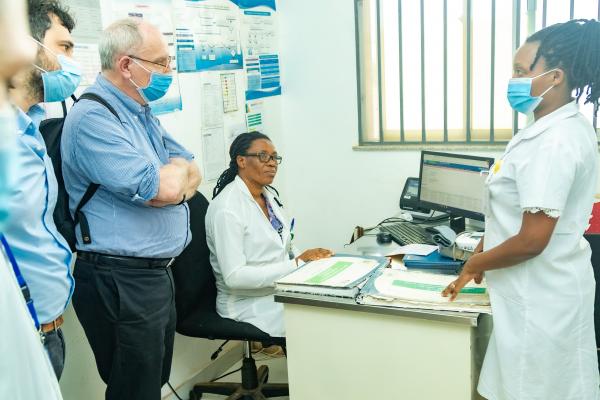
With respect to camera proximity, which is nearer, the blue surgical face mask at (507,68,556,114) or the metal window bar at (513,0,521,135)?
the blue surgical face mask at (507,68,556,114)

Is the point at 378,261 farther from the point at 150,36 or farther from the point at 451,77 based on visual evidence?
the point at 451,77

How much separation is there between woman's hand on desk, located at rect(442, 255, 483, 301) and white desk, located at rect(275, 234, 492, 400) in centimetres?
8

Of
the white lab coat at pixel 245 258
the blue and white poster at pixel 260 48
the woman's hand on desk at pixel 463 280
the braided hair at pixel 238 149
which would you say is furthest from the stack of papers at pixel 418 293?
the blue and white poster at pixel 260 48

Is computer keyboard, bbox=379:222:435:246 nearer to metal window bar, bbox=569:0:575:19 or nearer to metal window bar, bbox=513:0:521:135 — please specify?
metal window bar, bbox=513:0:521:135

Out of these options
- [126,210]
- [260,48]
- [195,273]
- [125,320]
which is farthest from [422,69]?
[125,320]

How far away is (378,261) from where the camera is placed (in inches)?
82.0

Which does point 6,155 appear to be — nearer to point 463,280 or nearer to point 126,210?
point 126,210

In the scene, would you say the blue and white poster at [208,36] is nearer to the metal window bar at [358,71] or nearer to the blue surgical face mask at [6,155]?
the metal window bar at [358,71]

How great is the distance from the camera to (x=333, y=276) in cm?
190

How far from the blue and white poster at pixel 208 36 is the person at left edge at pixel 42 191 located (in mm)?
1103

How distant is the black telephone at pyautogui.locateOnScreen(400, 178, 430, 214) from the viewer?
10.4 ft

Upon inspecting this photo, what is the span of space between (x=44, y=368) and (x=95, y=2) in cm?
167

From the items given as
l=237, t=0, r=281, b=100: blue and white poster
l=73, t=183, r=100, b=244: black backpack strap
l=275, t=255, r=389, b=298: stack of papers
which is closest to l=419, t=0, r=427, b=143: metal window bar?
l=237, t=0, r=281, b=100: blue and white poster

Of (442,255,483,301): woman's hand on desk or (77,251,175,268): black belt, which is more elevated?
(77,251,175,268): black belt
